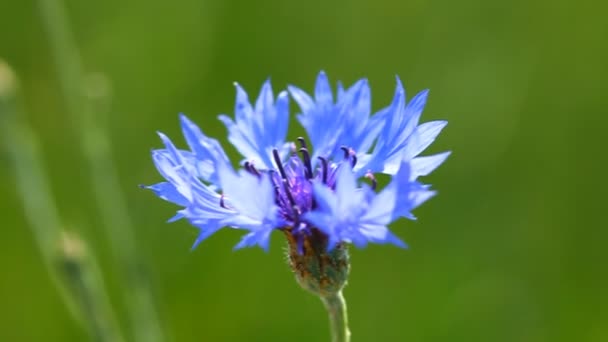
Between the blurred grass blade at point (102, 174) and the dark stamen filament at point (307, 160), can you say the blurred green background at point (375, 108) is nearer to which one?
the blurred grass blade at point (102, 174)

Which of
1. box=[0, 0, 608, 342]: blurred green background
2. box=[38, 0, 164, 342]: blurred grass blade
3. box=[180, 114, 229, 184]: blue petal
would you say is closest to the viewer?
box=[180, 114, 229, 184]: blue petal

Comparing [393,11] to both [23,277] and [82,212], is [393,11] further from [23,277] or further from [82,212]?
[23,277]

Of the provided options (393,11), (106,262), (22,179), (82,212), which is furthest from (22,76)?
(393,11)

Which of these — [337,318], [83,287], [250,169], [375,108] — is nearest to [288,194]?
[250,169]

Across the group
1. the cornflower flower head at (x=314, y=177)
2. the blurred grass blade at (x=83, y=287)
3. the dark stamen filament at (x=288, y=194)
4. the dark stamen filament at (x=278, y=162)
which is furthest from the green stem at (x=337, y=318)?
the blurred grass blade at (x=83, y=287)

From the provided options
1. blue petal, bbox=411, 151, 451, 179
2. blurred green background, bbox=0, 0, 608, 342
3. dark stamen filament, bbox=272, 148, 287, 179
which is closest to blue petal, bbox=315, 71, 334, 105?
dark stamen filament, bbox=272, 148, 287, 179

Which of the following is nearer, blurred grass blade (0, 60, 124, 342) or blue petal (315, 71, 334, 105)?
blue petal (315, 71, 334, 105)

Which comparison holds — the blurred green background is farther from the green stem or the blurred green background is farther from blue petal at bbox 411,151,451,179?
blue petal at bbox 411,151,451,179

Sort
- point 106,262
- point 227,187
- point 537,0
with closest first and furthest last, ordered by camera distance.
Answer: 1. point 227,187
2. point 106,262
3. point 537,0
